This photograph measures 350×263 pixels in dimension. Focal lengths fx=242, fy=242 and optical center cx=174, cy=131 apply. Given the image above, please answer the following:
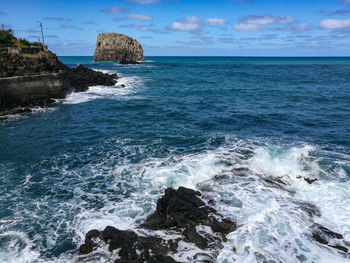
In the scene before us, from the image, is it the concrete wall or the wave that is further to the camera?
the concrete wall

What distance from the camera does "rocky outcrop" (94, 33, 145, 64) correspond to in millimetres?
135125

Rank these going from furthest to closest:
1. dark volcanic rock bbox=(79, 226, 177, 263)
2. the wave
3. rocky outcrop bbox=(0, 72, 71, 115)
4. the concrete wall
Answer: the concrete wall
rocky outcrop bbox=(0, 72, 71, 115)
the wave
dark volcanic rock bbox=(79, 226, 177, 263)

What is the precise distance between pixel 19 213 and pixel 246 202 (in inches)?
344

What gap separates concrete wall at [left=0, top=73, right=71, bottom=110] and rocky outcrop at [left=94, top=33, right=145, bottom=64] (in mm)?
111204

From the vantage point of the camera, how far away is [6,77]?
2341 cm

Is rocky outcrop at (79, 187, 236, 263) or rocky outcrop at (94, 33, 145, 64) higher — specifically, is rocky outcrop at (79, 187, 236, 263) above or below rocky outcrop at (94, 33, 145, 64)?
below

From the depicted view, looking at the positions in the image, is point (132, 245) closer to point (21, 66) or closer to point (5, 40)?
point (21, 66)

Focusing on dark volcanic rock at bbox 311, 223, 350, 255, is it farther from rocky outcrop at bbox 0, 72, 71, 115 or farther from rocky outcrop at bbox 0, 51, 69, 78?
rocky outcrop at bbox 0, 51, 69, 78

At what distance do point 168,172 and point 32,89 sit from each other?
21220 millimetres

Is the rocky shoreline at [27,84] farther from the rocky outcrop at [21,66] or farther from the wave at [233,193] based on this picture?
the wave at [233,193]

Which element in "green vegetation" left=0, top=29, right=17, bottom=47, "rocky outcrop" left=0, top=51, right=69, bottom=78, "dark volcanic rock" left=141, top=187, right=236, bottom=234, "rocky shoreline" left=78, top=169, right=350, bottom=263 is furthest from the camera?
"green vegetation" left=0, top=29, right=17, bottom=47

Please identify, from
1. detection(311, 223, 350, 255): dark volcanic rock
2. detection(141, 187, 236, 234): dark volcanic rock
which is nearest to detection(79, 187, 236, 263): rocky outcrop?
detection(141, 187, 236, 234): dark volcanic rock

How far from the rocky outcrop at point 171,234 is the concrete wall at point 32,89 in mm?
21369

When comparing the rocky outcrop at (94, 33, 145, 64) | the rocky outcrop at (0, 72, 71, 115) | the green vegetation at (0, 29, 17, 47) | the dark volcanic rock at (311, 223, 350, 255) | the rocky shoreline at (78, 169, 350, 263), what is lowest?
the dark volcanic rock at (311, 223, 350, 255)
